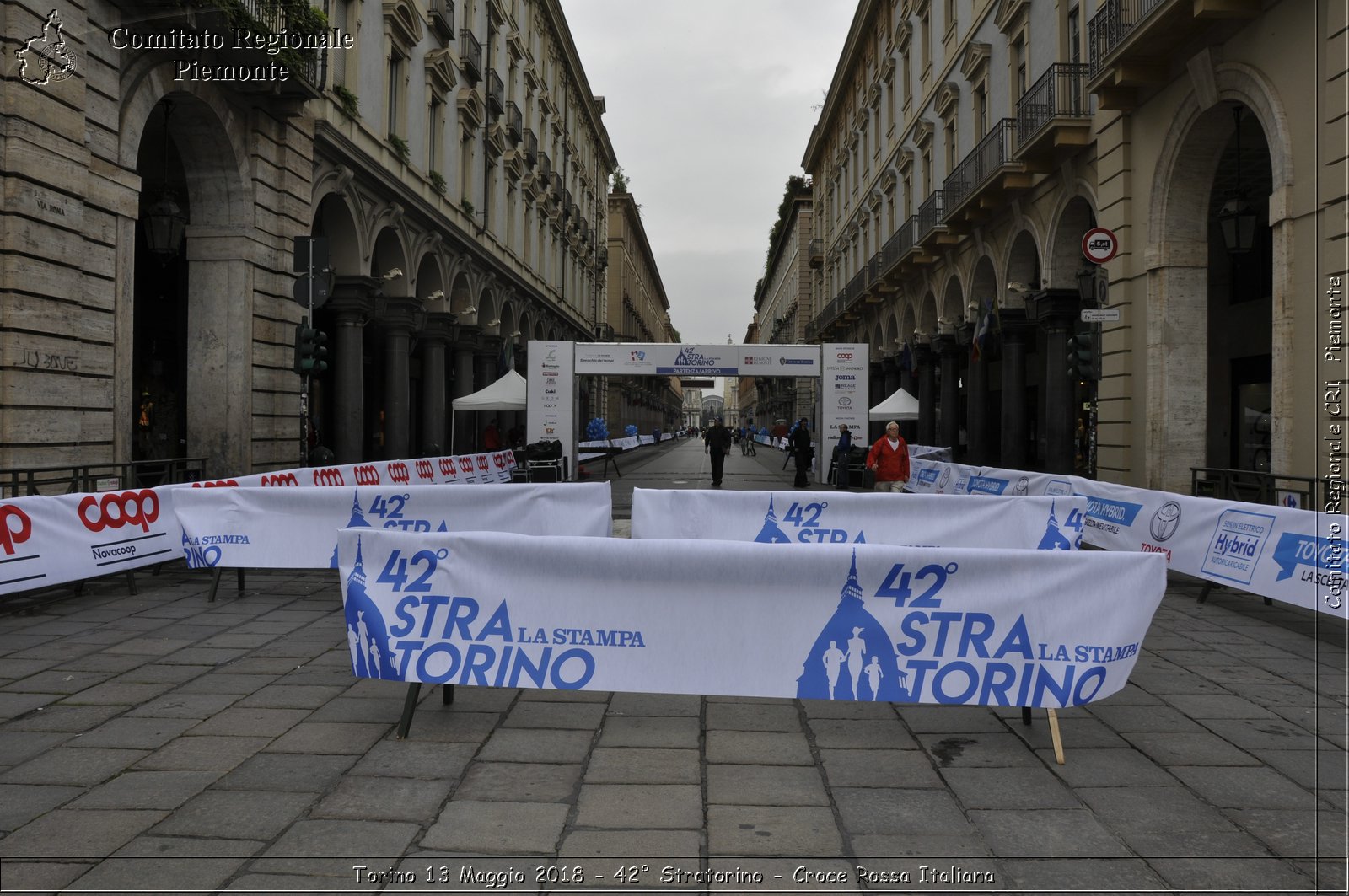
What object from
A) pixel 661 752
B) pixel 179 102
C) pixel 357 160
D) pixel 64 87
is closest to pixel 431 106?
pixel 357 160

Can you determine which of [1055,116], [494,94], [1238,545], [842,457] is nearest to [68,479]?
[1238,545]

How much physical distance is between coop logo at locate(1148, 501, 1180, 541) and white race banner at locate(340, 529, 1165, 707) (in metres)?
5.38

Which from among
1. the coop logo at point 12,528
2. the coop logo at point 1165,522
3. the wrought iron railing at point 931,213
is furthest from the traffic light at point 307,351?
the wrought iron railing at point 931,213

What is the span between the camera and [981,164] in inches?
884

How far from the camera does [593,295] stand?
199 ft

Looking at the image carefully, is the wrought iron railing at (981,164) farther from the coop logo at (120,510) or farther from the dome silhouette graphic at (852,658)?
the dome silhouette graphic at (852,658)

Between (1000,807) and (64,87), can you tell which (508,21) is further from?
(1000,807)

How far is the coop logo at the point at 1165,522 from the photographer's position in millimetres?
9148

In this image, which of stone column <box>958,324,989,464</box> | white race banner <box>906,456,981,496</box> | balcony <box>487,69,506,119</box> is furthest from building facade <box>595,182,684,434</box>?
white race banner <box>906,456,981,496</box>

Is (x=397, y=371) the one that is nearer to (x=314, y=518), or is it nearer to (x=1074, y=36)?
(x=314, y=518)

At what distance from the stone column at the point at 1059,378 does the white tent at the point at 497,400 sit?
12640 mm

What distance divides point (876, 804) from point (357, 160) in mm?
18927

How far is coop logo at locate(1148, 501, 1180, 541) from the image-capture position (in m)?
9.15

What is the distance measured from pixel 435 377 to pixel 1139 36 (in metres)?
19.8
